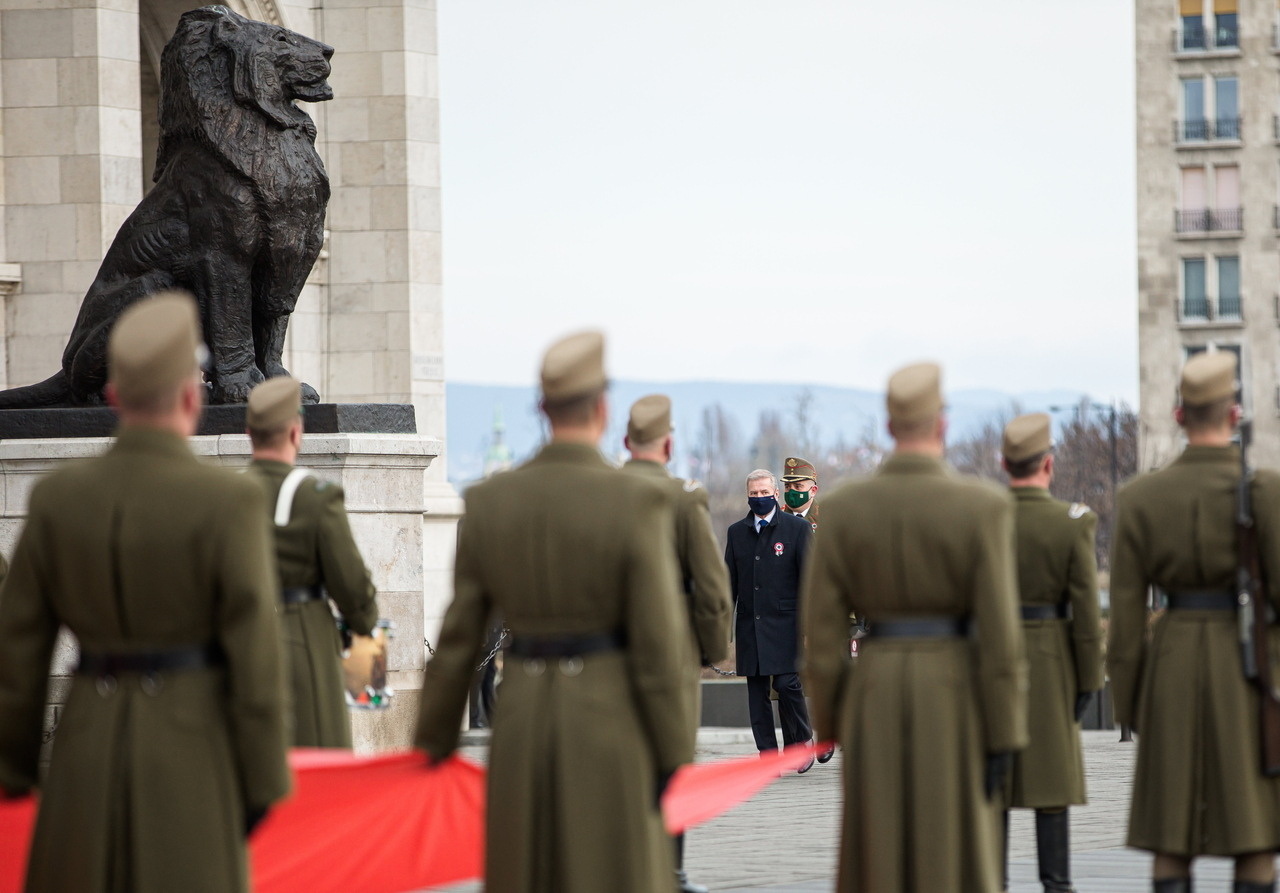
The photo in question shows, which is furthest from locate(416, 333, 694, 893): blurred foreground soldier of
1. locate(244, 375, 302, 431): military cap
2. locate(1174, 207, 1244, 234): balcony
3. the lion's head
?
locate(1174, 207, 1244, 234): balcony

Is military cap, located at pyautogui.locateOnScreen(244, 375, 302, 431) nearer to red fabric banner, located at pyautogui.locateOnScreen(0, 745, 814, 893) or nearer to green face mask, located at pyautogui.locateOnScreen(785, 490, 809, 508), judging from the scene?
red fabric banner, located at pyautogui.locateOnScreen(0, 745, 814, 893)

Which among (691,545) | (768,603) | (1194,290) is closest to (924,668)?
(691,545)

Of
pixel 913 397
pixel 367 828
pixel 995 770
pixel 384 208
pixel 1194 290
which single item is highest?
pixel 1194 290

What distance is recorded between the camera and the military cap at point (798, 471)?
1583 centimetres

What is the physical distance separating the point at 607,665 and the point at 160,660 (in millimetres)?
1283

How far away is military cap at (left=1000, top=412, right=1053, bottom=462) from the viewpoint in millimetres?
9180

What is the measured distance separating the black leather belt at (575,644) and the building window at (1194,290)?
218 ft

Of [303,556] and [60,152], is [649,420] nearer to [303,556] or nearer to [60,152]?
[303,556]

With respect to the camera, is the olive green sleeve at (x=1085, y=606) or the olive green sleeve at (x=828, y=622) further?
the olive green sleeve at (x=1085, y=606)

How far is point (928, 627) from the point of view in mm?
7133

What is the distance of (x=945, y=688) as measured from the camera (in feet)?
23.3

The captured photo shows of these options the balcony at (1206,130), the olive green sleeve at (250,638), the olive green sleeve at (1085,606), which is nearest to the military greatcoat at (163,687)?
the olive green sleeve at (250,638)

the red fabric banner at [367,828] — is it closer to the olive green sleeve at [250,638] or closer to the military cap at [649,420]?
the olive green sleeve at [250,638]

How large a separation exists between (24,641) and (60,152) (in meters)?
15.0
